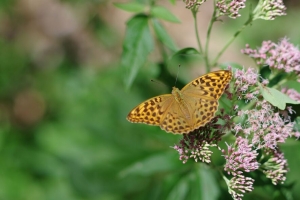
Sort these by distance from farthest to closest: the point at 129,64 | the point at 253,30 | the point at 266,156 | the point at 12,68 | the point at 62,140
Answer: the point at 253,30, the point at 12,68, the point at 62,140, the point at 129,64, the point at 266,156

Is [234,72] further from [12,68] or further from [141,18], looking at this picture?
[12,68]

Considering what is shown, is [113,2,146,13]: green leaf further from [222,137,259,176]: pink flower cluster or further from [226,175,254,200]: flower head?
[226,175,254,200]: flower head

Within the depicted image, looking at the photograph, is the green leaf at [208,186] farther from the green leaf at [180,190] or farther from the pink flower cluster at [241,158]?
the pink flower cluster at [241,158]

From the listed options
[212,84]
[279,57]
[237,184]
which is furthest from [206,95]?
[279,57]

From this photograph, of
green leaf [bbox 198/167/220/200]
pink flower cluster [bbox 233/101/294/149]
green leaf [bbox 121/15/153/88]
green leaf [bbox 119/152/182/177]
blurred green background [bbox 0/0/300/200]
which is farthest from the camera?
blurred green background [bbox 0/0/300/200]

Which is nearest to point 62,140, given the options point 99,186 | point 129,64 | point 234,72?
point 99,186

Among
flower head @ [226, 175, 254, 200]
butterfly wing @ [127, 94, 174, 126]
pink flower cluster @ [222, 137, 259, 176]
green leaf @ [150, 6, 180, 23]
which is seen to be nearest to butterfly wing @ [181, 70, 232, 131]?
butterfly wing @ [127, 94, 174, 126]

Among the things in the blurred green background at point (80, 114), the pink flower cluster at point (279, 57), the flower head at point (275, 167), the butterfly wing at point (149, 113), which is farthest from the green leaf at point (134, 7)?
the flower head at point (275, 167)
